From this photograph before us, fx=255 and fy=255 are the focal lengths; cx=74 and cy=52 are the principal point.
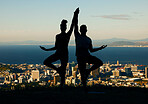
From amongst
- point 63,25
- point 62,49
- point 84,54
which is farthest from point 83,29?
point 62,49

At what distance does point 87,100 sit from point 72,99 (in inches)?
15.1

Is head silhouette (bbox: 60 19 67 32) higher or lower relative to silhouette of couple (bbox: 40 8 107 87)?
higher

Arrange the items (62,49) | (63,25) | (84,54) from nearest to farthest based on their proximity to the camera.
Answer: (84,54) < (62,49) < (63,25)

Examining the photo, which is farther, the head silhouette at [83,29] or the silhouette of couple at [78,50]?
the head silhouette at [83,29]

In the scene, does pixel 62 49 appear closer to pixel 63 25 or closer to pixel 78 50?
pixel 78 50

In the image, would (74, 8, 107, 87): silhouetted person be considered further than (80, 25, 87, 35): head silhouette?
No

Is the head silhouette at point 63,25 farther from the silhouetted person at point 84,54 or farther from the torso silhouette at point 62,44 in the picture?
the silhouetted person at point 84,54

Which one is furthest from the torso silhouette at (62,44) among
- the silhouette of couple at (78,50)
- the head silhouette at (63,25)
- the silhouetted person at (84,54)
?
the silhouetted person at (84,54)

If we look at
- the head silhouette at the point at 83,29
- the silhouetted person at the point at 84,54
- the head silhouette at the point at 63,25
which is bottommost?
the silhouetted person at the point at 84,54

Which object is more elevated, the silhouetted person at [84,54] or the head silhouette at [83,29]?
the head silhouette at [83,29]

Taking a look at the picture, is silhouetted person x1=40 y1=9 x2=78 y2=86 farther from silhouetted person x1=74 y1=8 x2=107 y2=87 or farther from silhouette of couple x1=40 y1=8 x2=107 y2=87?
silhouetted person x1=74 y1=8 x2=107 y2=87

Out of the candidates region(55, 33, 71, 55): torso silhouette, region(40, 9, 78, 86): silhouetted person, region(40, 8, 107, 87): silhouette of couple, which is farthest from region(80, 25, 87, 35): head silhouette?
region(55, 33, 71, 55): torso silhouette

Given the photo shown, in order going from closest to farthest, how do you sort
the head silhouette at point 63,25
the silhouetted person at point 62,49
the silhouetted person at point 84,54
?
the silhouetted person at point 84,54 → the silhouetted person at point 62,49 → the head silhouette at point 63,25

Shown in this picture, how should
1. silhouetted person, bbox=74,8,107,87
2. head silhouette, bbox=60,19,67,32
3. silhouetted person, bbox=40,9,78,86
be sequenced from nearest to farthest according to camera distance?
silhouetted person, bbox=74,8,107,87 → silhouetted person, bbox=40,9,78,86 → head silhouette, bbox=60,19,67,32
